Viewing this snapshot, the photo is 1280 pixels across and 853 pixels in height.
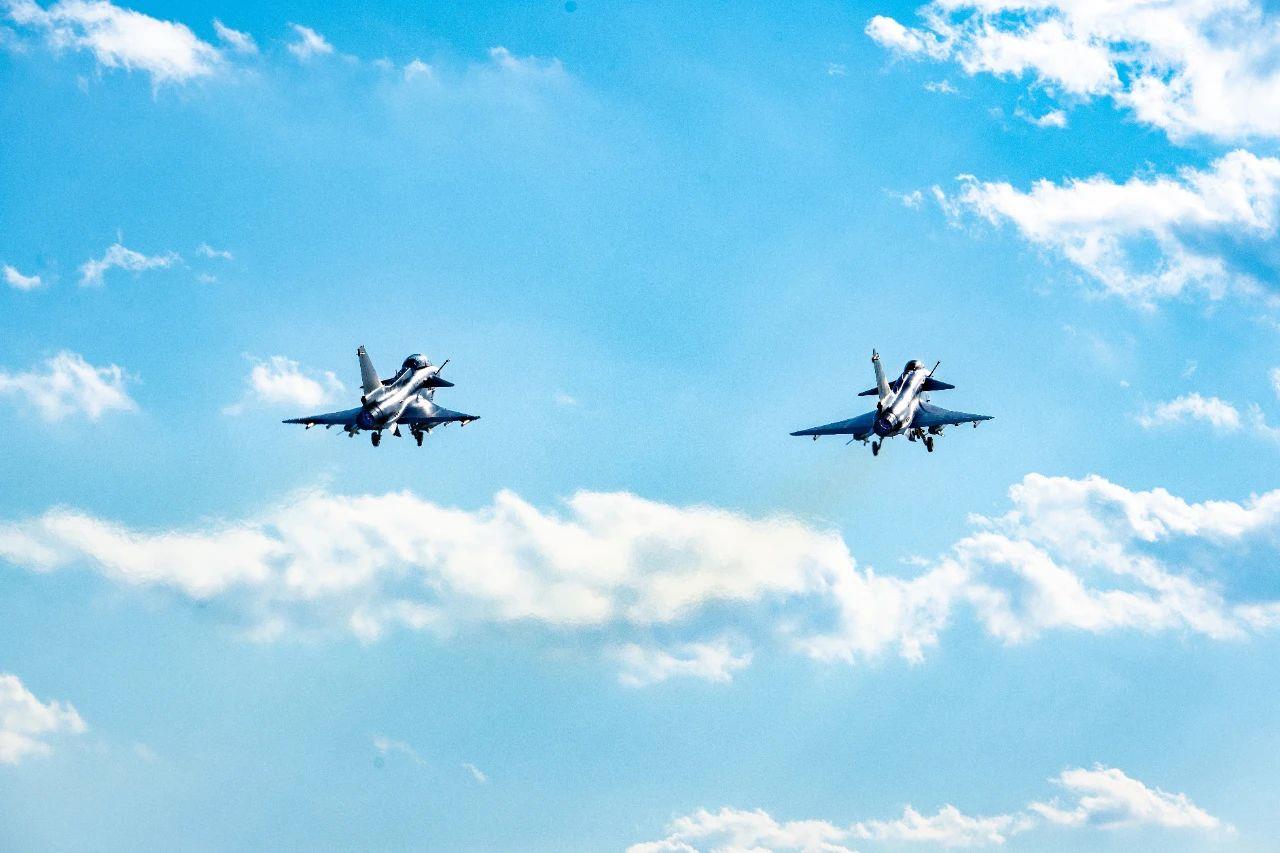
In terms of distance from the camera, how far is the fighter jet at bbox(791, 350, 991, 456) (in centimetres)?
15225

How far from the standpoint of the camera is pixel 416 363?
17000 cm

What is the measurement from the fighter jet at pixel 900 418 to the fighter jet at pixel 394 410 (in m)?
35.9

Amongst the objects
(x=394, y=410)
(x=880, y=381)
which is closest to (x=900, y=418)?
(x=880, y=381)

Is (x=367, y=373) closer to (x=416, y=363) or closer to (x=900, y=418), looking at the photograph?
(x=416, y=363)

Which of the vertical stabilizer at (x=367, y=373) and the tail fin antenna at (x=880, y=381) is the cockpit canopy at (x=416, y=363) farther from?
the tail fin antenna at (x=880, y=381)

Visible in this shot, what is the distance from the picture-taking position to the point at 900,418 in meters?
154

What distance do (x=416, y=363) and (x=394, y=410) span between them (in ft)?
44.1

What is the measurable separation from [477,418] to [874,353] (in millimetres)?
38010

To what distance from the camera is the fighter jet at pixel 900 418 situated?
152250 mm

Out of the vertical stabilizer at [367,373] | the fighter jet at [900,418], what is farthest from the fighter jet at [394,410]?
the fighter jet at [900,418]

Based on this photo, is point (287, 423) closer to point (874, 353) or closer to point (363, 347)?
point (363, 347)

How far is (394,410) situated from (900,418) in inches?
1862

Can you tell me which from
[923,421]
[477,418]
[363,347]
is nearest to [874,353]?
[923,421]

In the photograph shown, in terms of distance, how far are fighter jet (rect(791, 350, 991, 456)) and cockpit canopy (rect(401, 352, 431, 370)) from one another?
3905 centimetres
